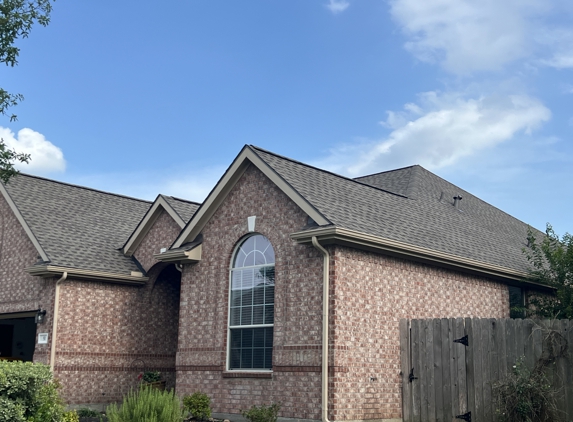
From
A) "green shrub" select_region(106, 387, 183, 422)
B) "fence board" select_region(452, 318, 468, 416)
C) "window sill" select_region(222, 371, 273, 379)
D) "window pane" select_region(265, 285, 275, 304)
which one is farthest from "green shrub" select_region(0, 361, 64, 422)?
"fence board" select_region(452, 318, 468, 416)

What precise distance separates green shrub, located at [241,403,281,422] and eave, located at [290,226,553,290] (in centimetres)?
343

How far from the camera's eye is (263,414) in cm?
1375

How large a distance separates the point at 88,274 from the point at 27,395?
717 centimetres

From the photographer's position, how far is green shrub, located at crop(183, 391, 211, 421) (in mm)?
15078

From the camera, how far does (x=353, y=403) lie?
13.9 meters

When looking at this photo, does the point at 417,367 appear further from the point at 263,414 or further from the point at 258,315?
the point at 258,315

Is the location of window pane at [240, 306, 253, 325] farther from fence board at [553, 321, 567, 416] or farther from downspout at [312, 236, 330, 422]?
fence board at [553, 321, 567, 416]

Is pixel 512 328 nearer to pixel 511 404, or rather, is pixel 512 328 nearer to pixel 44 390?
pixel 511 404

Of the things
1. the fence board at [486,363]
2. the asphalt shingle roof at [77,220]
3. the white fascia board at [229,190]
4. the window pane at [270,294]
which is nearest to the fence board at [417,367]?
the fence board at [486,363]

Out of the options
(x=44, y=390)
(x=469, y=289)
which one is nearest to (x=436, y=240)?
(x=469, y=289)

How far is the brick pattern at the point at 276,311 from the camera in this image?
14.4 metres

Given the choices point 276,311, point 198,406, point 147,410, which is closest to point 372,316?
point 276,311

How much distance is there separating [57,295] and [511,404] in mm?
12007

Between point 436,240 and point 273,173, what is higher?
point 273,173
